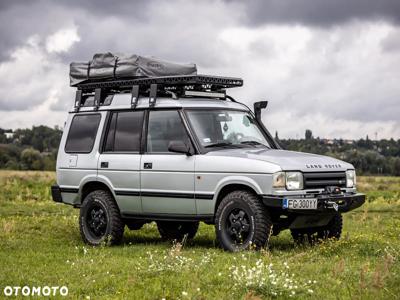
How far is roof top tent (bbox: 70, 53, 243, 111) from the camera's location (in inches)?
439

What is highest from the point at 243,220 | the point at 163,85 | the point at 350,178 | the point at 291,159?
the point at 163,85

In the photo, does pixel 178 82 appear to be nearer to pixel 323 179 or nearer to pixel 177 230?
pixel 323 179

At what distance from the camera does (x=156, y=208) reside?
10875 millimetres

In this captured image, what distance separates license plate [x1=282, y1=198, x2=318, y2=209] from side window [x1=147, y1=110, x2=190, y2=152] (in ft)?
6.45

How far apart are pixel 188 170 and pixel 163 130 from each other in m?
0.95

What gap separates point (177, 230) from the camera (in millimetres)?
12703

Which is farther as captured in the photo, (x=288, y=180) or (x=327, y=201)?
(x=327, y=201)

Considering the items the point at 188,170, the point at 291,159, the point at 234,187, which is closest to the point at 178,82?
the point at 188,170

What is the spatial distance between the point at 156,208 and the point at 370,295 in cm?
477

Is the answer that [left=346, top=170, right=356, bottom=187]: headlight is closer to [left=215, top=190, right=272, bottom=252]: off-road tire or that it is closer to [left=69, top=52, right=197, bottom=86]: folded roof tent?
[left=215, top=190, right=272, bottom=252]: off-road tire

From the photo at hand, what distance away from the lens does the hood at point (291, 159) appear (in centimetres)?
957

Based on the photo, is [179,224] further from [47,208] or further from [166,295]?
[47,208]

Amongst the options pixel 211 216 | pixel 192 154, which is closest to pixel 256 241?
pixel 211 216

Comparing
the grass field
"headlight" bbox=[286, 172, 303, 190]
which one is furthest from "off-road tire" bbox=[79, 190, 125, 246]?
"headlight" bbox=[286, 172, 303, 190]
